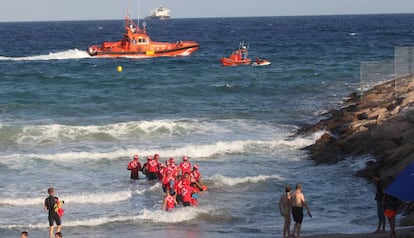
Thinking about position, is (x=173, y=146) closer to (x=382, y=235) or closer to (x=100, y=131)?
(x=100, y=131)

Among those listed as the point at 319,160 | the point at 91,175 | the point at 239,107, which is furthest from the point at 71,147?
the point at 239,107

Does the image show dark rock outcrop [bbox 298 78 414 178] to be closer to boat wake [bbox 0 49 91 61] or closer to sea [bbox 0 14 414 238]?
sea [bbox 0 14 414 238]

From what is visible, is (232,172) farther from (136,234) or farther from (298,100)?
(298,100)

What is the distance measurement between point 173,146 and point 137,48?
39943mm

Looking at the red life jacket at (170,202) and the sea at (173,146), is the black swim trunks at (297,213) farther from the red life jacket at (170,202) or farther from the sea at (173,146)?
the red life jacket at (170,202)

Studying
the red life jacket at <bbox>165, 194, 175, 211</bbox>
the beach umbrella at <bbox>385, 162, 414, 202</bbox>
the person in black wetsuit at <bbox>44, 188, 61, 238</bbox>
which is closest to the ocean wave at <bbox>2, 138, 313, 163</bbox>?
the red life jacket at <bbox>165, 194, 175, 211</bbox>

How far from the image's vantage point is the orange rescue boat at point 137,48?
2687 inches

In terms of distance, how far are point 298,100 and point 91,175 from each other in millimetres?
18327

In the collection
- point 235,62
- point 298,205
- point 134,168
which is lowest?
point 134,168

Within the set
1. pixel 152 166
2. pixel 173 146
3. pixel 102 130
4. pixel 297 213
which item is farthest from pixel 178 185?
pixel 102 130

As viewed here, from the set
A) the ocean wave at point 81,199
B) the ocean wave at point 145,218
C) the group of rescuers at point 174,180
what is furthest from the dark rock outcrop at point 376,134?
the ocean wave at point 81,199

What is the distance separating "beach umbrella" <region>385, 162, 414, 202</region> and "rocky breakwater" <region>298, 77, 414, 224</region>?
5979mm

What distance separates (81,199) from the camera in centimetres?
2138

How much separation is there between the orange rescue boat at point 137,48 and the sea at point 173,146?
8.09m
